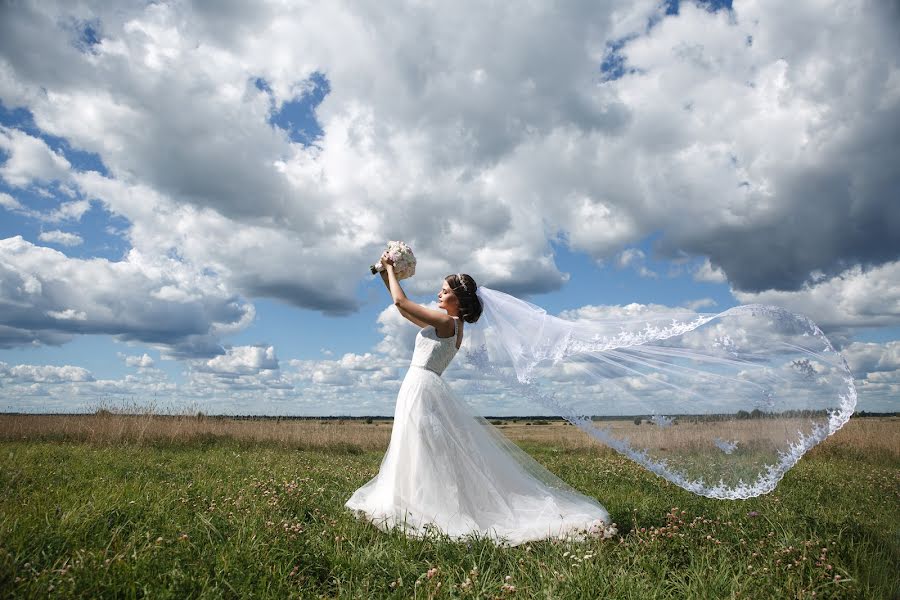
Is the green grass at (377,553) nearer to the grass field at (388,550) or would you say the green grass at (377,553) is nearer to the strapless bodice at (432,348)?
the grass field at (388,550)

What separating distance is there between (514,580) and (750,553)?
248 cm

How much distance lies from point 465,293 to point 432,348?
2.81ft

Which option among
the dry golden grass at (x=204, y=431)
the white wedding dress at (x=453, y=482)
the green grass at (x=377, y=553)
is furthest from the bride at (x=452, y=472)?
the dry golden grass at (x=204, y=431)

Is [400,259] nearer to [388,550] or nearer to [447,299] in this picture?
[447,299]

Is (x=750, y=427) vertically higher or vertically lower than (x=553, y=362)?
lower

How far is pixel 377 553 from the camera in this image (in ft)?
15.9

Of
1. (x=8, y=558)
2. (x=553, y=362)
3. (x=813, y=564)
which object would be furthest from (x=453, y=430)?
(x=8, y=558)

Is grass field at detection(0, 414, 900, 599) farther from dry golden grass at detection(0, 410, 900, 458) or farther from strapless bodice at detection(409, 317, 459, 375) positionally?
dry golden grass at detection(0, 410, 900, 458)

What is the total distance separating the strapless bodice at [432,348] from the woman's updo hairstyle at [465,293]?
0.82 feet

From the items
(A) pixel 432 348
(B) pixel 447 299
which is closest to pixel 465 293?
(B) pixel 447 299

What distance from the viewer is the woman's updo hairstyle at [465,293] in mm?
7039

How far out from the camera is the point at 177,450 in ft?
56.2

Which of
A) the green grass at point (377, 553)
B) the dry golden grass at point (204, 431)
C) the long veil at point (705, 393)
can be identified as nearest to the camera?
the green grass at point (377, 553)

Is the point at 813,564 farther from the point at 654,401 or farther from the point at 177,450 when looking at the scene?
the point at 177,450
